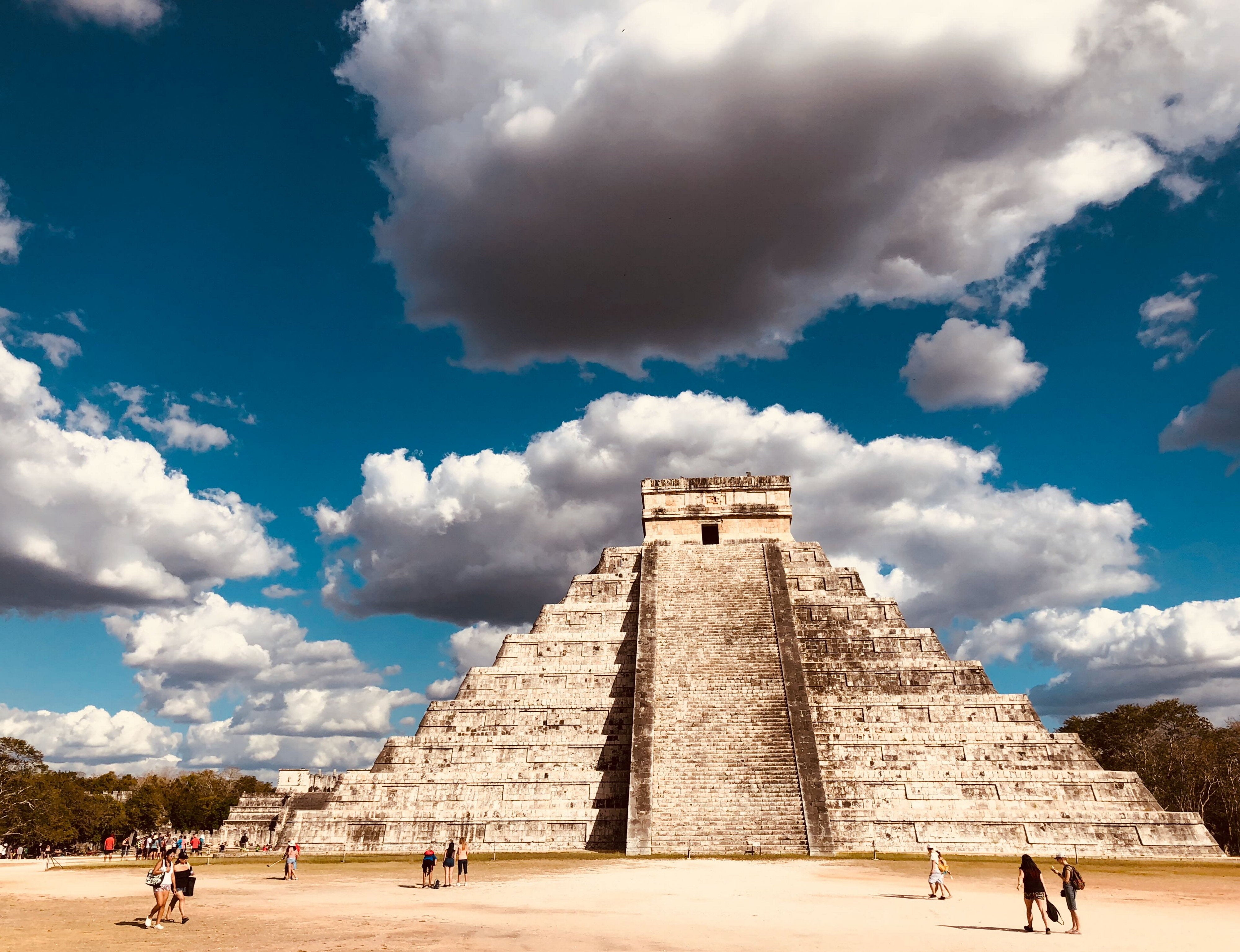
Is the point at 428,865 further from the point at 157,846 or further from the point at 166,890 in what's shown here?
the point at 157,846

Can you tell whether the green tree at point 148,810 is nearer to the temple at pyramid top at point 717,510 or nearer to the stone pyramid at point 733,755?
the stone pyramid at point 733,755

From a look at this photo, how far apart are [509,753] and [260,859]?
8.46 metres

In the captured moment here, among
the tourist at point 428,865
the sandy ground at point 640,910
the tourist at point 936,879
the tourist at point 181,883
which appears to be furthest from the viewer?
the tourist at point 428,865

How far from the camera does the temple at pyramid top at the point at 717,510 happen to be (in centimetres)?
3281

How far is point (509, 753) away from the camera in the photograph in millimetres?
23922

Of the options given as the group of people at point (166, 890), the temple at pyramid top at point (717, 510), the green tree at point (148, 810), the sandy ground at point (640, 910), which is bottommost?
the sandy ground at point (640, 910)

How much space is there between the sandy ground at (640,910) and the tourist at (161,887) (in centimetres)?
27

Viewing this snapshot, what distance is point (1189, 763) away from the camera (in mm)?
33125

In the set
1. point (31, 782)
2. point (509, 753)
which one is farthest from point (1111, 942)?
point (31, 782)

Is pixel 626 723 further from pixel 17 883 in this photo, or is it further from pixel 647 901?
pixel 17 883

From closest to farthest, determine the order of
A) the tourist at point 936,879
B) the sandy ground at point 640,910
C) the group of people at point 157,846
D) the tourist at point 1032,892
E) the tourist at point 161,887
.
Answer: the sandy ground at point 640,910
the tourist at point 1032,892
the tourist at point 161,887
the tourist at point 936,879
the group of people at point 157,846

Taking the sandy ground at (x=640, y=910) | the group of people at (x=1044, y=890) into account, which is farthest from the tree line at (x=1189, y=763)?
the group of people at (x=1044, y=890)

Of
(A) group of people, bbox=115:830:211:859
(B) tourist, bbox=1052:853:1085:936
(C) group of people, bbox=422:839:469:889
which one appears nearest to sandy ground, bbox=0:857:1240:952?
(B) tourist, bbox=1052:853:1085:936

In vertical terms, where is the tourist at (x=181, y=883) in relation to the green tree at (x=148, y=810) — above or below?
below
